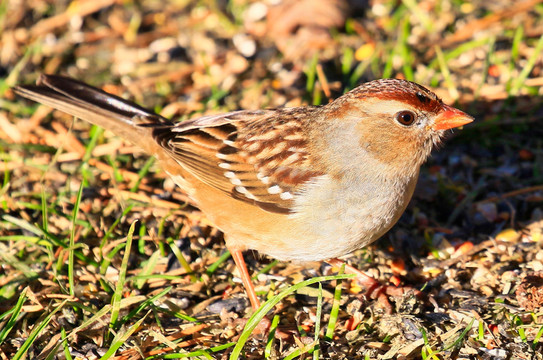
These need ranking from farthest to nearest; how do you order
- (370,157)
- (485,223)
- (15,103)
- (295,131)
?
(15,103)
(485,223)
(295,131)
(370,157)

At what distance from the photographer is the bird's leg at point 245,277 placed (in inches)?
137

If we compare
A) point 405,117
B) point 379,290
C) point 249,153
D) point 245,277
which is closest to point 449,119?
point 405,117

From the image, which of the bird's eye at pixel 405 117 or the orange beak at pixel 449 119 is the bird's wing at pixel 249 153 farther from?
the orange beak at pixel 449 119

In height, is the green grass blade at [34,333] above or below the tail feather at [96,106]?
below

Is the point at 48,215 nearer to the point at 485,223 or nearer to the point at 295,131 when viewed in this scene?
the point at 295,131

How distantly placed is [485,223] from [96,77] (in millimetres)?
3397

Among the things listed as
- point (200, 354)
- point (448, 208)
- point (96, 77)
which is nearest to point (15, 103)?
point (96, 77)

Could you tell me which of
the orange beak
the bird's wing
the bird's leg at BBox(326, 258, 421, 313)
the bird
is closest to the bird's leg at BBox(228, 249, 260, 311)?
the bird

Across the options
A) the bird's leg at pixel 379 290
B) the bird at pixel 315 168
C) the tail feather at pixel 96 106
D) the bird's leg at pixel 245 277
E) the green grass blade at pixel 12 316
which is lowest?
the bird's leg at pixel 379 290

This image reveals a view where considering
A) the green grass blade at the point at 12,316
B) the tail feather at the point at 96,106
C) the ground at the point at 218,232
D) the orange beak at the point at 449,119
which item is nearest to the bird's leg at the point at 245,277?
the ground at the point at 218,232

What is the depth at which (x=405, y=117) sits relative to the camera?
331 cm

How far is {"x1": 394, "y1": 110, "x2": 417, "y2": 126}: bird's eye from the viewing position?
130 inches

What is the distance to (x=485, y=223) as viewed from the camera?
159 inches

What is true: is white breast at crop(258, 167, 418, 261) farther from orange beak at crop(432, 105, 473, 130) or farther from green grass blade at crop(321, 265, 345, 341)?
orange beak at crop(432, 105, 473, 130)
